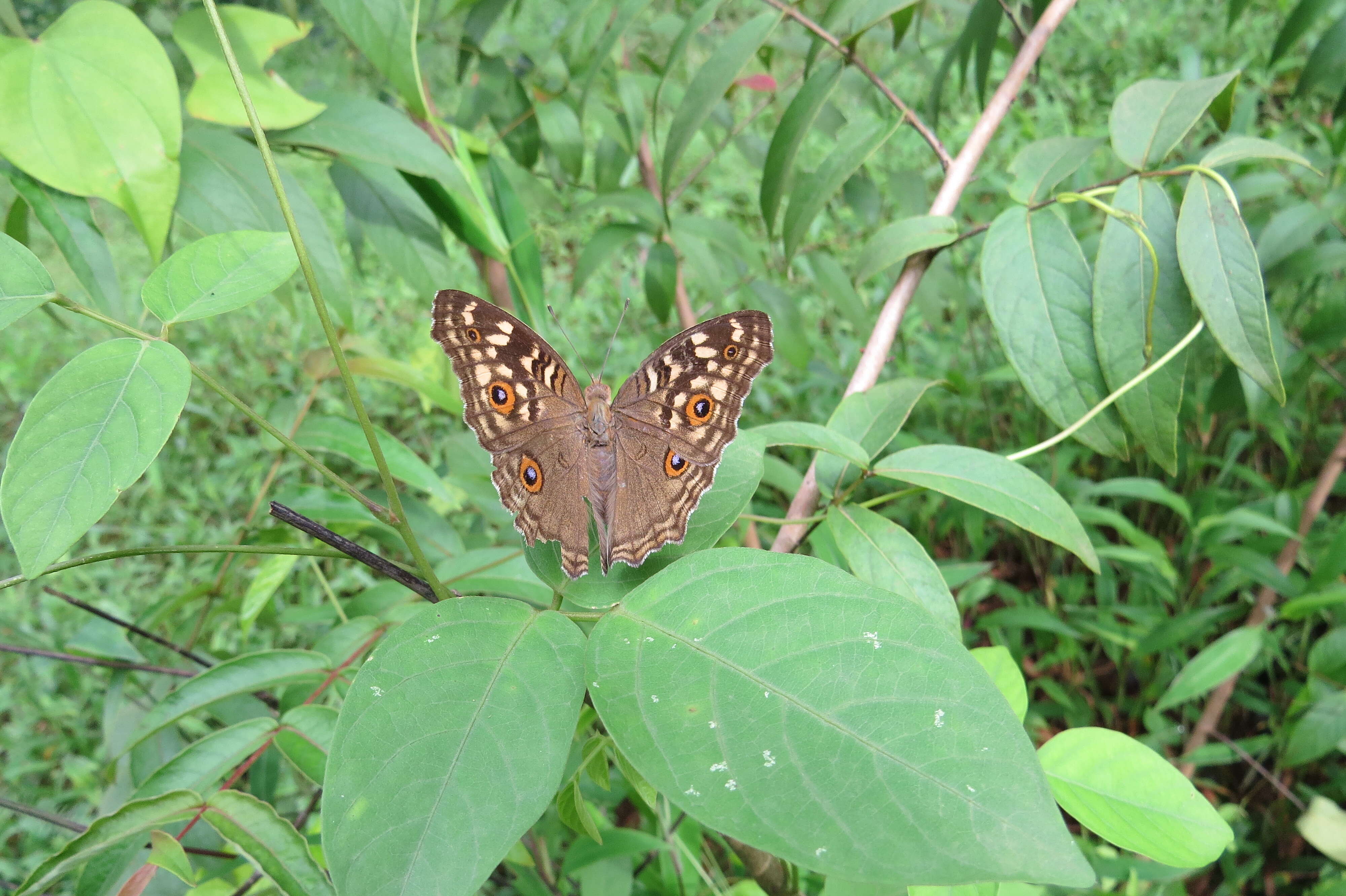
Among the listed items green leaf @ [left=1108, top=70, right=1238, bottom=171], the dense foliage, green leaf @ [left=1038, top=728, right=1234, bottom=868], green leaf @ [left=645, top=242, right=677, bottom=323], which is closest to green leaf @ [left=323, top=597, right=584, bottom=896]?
the dense foliage

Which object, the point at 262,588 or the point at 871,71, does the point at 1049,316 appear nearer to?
the point at 871,71

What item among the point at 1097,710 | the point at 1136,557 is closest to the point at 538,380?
the point at 1136,557

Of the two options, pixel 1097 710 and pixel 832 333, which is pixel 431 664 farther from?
pixel 832 333

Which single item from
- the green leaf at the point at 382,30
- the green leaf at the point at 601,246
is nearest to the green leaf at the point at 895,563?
the green leaf at the point at 382,30

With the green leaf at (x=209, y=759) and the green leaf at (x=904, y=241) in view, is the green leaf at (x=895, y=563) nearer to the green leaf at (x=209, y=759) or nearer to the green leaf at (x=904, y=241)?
the green leaf at (x=904, y=241)

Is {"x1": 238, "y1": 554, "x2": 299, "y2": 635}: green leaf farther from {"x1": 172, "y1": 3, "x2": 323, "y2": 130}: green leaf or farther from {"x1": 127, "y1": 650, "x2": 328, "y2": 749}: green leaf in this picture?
{"x1": 172, "y1": 3, "x2": 323, "y2": 130}: green leaf
